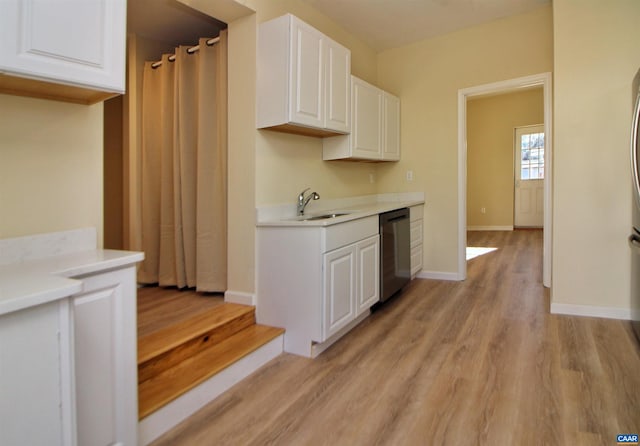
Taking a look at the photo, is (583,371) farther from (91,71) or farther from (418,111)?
(418,111)

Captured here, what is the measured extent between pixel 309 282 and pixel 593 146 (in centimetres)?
245

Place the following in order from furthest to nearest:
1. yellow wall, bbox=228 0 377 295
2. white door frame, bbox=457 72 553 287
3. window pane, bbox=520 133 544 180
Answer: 1. window pane, bbox=520 133 544 180
2. white door frame, bbox=457 72 553 287
3. yellow wall, bbox=228 0 377 295

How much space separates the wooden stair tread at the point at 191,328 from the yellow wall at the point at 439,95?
2593 millimetres

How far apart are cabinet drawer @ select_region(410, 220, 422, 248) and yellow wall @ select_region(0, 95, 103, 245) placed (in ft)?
10.2

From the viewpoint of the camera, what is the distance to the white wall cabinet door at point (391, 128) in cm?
→ 412

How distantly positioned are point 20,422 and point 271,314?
67.6 inches

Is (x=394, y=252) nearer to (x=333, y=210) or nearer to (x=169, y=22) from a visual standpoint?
(x=333, y=210)

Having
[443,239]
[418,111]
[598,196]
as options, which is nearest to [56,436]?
[598,196]

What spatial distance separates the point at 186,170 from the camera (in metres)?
3.22

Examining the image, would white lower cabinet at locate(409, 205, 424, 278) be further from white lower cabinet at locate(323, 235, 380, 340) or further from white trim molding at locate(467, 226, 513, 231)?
white trim molding at locate(467, 226, 513, 231)

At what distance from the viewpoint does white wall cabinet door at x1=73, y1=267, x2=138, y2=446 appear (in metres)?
1.30

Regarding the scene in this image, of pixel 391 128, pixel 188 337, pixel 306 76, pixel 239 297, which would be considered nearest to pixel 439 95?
pixel 391 128

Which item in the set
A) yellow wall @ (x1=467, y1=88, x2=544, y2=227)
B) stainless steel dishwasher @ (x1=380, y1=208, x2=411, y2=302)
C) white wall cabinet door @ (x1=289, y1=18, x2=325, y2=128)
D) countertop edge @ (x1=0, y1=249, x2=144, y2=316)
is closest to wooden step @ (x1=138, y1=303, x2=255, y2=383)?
countertop edge @ (x1=0, y1=249, x2=144, y2=316)

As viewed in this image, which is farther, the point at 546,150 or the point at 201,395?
Result: the point at 546,150
